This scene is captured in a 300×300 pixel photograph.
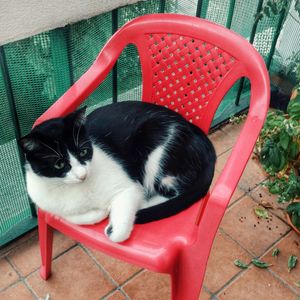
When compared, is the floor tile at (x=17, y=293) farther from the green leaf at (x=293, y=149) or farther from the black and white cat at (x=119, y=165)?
the green leaf at (x=293, y=149)

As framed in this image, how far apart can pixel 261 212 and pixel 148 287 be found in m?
0.66

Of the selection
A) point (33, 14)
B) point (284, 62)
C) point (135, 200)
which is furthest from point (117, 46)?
point (284, 62)

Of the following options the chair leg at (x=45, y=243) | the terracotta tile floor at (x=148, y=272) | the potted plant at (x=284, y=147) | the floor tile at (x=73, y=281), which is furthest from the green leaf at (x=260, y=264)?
the chair leg at (x=45, y=243)

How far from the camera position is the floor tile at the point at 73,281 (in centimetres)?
162

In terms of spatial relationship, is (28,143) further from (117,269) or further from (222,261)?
(222,261)

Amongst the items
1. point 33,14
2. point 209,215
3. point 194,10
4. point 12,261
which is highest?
point 33,14

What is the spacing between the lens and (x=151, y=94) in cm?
159

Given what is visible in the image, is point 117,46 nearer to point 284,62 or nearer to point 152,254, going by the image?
point 152,254

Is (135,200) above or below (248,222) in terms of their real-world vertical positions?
above

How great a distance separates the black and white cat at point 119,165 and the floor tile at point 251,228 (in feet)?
1.93

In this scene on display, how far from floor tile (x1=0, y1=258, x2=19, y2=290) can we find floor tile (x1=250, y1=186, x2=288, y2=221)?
1.16 m

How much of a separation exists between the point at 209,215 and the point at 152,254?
219mm

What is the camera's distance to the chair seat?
1.21 metres

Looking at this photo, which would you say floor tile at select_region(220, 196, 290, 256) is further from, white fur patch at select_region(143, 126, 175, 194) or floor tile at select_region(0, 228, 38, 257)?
floor tile at select_region(0, 228, 38, 257)
